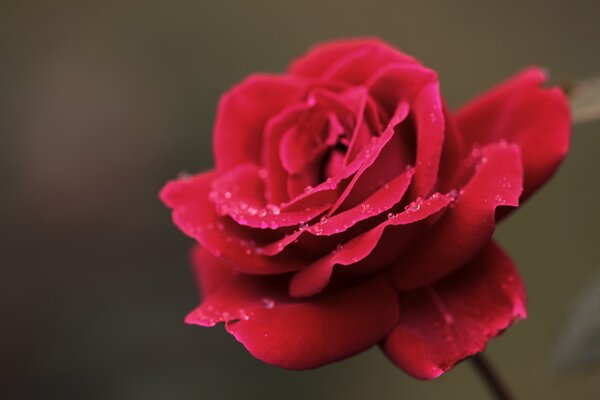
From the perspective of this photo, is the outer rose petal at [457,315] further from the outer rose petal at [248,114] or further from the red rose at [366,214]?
the outer rose petal at [248,114]

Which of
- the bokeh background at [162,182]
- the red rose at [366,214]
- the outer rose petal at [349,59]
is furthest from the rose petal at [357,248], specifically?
the bokeh background at [162,182]

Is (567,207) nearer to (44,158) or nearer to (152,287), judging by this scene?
(152,287)

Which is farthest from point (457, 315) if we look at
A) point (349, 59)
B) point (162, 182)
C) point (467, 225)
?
point (162, 182)

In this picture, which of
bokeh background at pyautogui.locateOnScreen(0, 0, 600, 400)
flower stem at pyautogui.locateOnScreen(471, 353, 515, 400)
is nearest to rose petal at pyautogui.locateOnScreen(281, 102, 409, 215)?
flower stem at pyautogui.locateOnScreen(471, 353, 515, 400)

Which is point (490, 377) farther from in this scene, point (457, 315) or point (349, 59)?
point (349, 59)

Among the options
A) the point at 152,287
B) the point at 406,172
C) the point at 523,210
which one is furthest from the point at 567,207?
the point at 406,172

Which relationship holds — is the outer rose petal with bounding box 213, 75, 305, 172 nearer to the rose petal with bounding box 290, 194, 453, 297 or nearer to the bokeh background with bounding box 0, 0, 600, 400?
the rose petal with bounding box 290, 194, 453, 297
